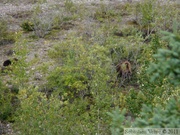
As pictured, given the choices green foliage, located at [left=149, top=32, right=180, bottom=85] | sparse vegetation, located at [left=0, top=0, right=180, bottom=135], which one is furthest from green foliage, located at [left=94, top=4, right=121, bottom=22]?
green foliage, located at [left=149, top=32, right=180, bottom=85]

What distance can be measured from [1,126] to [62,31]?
7811 millimetres

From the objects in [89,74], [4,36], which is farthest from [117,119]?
[4,36]

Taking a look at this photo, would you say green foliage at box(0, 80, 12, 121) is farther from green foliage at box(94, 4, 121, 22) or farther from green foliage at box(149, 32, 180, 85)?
green foliage at box(94, 4, 121, 22)

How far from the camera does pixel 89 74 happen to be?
32.7 ft

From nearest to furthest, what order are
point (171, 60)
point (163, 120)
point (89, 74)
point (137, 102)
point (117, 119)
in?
point (171, 60)
point (163, 120)
point (117, 119)
point (137, 102)
point (89, 74)

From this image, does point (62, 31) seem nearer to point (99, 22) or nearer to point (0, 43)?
point (99, 22)

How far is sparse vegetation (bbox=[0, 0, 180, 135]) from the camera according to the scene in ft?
10.00

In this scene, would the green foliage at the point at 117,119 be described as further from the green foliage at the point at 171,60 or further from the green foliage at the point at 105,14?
the green foliage at the point at 105,14

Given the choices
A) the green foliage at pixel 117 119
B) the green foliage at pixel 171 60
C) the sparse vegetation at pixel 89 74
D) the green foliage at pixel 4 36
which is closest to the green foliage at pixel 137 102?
the sparse vegetation at pixel 89 74

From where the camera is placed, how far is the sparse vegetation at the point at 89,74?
120 inches

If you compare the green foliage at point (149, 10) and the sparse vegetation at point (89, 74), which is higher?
the green foliage at point (149, 10)

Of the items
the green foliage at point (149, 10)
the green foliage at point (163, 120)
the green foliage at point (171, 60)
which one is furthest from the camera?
the green foliage at point (149, 10)

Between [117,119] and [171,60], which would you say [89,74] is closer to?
[117,119]

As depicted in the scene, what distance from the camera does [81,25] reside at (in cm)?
1645
